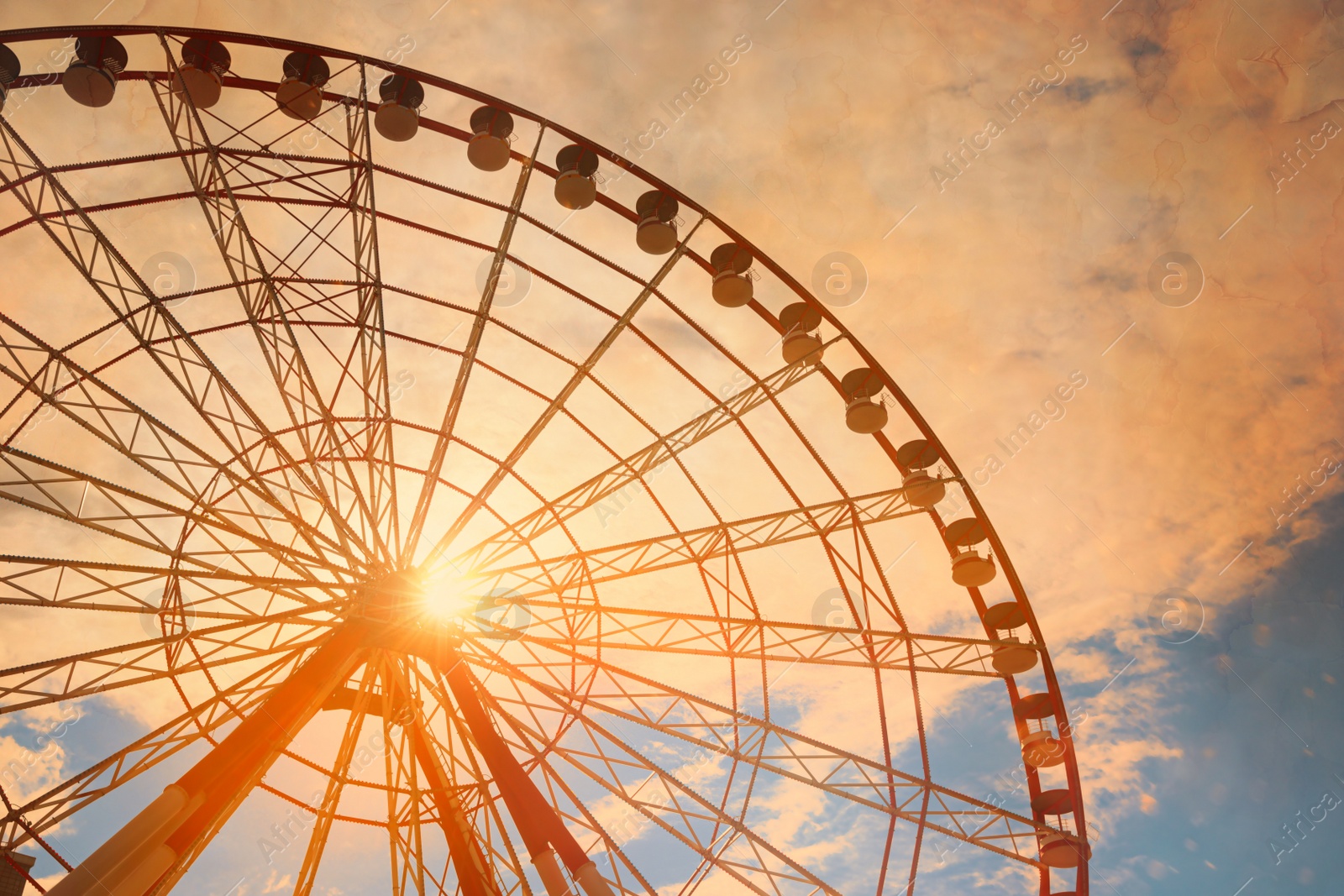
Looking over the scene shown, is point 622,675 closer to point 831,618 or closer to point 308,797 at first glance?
point 831,618

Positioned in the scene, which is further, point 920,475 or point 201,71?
point 920,475

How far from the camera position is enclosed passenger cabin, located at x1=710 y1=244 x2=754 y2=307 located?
17.6 metres

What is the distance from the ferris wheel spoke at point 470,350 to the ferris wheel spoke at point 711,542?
5.56ft

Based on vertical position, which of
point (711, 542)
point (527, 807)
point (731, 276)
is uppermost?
point (731, 276)

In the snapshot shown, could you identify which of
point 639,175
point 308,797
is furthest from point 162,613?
point 639,175

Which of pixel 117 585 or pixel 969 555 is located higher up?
pixel 969 555

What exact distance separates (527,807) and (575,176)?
41.0 feet

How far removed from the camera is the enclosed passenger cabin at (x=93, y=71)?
14.7m

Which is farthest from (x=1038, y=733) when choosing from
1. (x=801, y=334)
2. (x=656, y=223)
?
(x=656, y=223)

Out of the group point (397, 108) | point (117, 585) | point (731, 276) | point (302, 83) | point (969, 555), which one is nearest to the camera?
point (117, 585)

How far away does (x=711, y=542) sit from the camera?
60.0ft

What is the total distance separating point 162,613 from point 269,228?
31.5ft

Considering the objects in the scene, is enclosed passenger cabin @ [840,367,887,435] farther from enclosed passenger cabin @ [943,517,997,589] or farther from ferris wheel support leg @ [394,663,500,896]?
ferris wheel support leg @ [394,663,500,896]

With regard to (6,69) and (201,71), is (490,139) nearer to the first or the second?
(201,71)
